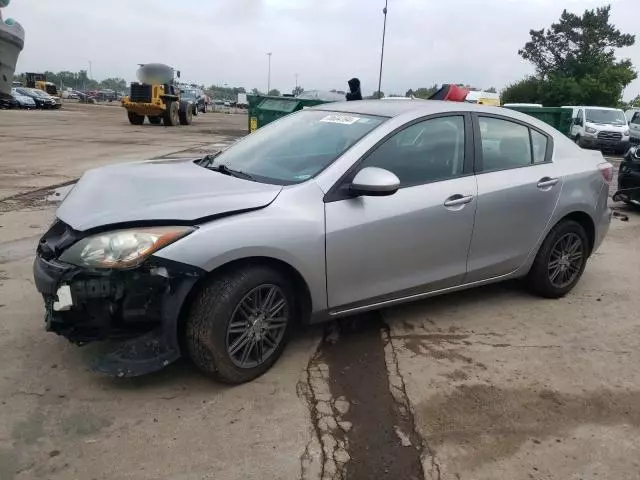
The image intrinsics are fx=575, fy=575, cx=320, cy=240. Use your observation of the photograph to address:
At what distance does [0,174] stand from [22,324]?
7171 millimetres

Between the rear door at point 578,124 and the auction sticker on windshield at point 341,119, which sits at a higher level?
the rear door at point 578,124

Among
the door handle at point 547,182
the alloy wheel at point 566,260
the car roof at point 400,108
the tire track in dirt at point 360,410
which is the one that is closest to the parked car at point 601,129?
the alloy wheel at point 566,260

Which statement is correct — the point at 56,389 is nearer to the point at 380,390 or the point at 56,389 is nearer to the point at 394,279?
the point at 380,390

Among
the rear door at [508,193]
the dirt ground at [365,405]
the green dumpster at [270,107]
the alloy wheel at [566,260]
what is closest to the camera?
the dirt ground at [365,405]

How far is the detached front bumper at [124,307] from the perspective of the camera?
9.07 ft

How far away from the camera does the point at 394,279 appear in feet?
11.6

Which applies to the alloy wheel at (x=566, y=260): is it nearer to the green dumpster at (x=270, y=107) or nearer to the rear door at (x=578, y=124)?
the green dumpster at (x=270, y=107)

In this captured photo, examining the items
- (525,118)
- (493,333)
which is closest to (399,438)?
(493,333)

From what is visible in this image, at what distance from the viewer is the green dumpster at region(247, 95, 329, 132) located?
1312 cm

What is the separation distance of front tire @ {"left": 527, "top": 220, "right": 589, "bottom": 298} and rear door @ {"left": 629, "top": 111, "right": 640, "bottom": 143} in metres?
18.4

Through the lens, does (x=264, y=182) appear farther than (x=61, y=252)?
Yes

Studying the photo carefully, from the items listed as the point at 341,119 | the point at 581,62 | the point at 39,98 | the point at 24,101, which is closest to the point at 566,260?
the point at 341,119

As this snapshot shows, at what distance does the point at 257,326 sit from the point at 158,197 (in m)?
0.87

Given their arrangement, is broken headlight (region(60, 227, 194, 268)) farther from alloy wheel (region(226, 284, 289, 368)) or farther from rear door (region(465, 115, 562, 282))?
rear door (region(465, 115, 562, 282))
